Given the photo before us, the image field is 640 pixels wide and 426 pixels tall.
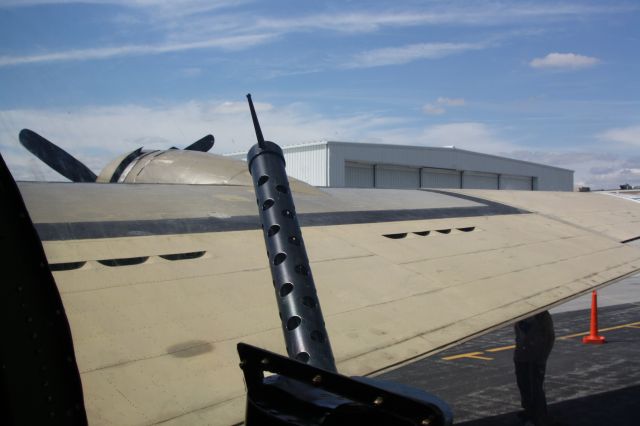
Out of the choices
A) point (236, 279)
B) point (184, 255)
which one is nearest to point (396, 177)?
point (184, 255)

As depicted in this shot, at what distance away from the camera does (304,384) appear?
5.69ft

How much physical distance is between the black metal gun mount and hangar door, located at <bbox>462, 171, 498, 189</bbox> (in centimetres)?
3619

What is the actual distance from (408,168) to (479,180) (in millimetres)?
6956

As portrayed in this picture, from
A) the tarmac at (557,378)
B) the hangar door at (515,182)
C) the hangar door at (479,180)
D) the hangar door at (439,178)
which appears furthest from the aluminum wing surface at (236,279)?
the hangar door at (515,182)

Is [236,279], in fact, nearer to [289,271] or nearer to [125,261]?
[125,261]

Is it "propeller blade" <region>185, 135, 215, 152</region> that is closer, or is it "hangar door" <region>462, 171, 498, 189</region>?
"propeller blade" <region>185, 135, 215, 152</region>

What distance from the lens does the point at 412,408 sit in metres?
1.40

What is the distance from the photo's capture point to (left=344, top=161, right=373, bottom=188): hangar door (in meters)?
30.7

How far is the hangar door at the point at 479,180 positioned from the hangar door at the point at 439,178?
2.30 ft

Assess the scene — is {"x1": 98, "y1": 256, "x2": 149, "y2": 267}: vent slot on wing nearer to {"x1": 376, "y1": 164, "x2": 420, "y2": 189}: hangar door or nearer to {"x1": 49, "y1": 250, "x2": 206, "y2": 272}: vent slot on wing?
{"x1": 49, "y1": 250, "x2": 206, "y2": 272}: vent slot on wing

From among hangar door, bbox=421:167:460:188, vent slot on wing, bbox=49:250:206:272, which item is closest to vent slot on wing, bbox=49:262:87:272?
vent slot on wing, bbox=49:250:206:272

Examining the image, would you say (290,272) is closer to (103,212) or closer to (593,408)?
(103,212)

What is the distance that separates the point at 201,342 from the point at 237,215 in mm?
2459

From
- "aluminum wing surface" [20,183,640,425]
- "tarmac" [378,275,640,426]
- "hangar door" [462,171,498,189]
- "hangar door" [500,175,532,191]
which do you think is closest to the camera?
"aluminum wing surface" [20,183,640,425]
